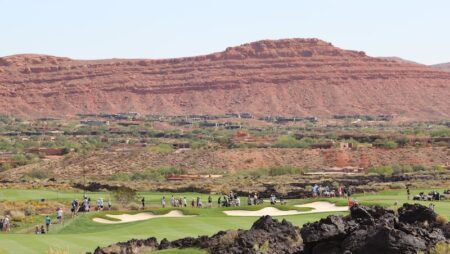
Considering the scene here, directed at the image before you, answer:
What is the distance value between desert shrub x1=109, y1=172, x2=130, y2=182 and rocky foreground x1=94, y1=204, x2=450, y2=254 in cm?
6329

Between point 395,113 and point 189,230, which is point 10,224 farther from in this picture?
point 395,113

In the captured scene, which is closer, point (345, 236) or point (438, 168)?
point (345, 236)

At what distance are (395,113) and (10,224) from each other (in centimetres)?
15688

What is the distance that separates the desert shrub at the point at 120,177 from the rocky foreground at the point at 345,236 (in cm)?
6329

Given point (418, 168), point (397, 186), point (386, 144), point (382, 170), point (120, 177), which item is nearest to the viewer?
point (397, 186)

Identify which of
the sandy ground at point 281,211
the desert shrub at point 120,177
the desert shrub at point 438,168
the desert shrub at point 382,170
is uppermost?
the sandy ground at point 281,211

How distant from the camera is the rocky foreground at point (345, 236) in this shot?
58.9 ft

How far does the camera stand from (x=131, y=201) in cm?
5481

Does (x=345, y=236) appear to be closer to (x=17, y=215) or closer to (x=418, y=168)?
(x=17, y=215)

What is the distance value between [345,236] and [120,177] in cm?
7052

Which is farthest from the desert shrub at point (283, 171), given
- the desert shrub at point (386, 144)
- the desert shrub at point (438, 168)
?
the desert shrub at point (386, 144)

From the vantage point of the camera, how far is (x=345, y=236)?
63.8 feet

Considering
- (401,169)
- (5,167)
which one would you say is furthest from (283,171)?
(5,167)

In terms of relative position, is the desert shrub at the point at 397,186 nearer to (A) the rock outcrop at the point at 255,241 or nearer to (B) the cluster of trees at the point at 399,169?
(B) the cluster of trees at the point at 399,169
